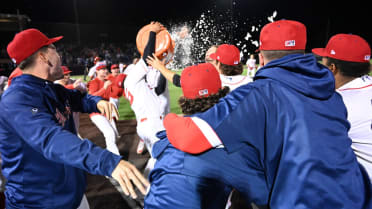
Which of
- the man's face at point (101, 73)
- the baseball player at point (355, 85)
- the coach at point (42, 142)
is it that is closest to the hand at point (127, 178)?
the coach at point (42, 142)

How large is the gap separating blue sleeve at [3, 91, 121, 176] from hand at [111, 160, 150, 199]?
3cm

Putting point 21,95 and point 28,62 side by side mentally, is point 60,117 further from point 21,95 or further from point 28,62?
point 28,62

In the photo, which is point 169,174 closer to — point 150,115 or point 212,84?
point 212,84

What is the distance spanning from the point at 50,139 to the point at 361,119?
2298 mm

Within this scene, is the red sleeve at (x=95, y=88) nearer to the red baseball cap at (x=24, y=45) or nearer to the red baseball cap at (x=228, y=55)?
the red baseball cap at (x=228, y=55)

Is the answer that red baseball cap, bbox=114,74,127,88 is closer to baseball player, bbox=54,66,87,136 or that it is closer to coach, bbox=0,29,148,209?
baseball player, bbox=54,66,87,136

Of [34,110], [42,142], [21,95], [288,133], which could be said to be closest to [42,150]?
[42,142]

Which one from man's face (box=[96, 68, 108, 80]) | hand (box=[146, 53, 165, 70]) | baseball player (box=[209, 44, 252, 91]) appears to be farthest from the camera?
man's face (box=[96, 68, 108, 80])

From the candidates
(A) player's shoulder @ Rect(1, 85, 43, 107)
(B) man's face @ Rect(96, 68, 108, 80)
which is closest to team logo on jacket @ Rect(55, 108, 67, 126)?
(A) player's shoulder @ Rect(1, 85, 43, 107)

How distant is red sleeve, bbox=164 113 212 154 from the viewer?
1.15 meters

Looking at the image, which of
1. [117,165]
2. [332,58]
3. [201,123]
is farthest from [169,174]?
[332,58]

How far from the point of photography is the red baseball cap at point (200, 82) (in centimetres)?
154

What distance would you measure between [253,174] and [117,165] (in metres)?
0.77

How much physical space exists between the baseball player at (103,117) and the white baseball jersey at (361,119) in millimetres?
4092
